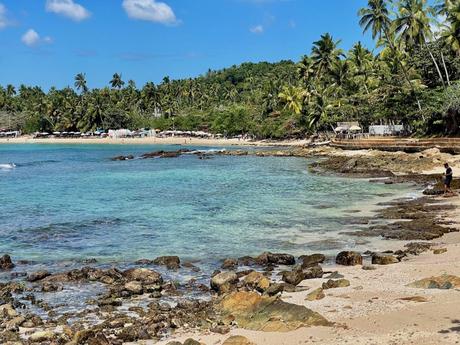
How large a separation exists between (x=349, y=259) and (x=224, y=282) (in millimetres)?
3720

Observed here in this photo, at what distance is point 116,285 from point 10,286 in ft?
8.10

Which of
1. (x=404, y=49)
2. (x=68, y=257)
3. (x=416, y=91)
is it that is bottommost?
(x=68, y=257)

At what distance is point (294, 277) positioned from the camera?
1168 cm

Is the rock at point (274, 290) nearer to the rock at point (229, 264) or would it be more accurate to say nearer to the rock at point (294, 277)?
the rock at point (294, 277)

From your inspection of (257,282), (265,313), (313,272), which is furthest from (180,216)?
(265,313)

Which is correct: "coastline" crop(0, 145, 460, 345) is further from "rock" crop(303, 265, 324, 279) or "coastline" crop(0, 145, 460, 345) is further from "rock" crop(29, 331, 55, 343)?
"rock" crop(29, 331, 55, 343)

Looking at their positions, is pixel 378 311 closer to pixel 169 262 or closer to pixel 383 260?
pixel 383 260

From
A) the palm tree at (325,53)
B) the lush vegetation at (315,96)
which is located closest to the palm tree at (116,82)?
the lush vegetation at (315,96)

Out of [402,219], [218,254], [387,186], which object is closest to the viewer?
[218,254]

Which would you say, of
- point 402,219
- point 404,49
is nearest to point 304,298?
point 402,219

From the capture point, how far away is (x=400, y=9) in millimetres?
54031

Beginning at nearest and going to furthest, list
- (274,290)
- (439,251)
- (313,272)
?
(274,290)
(313,272)
(439,251)

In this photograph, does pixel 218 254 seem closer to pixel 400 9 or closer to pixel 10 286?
pixel 10 286

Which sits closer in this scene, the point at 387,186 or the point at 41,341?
the point at 41,341
